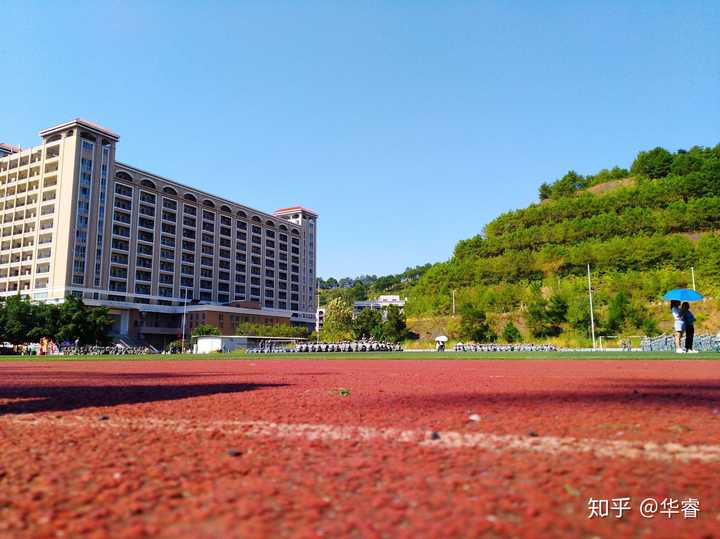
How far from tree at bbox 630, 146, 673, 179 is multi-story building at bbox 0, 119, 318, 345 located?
7158 centimetres

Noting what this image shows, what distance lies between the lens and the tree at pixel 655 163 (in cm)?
8712

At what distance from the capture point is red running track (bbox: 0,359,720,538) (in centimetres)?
201

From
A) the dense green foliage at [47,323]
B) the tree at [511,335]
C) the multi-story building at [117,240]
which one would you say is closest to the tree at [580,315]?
the tree at [511,335]

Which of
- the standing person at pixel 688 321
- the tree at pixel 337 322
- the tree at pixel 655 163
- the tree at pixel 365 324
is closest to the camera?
the standing person at pixel 688 321

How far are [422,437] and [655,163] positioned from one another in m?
100

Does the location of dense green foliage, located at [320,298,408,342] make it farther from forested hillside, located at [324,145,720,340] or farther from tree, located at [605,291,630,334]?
tree, located at [605,291,630,334]

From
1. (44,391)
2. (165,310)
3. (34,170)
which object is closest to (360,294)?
(165,310)

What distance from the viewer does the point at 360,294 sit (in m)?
198

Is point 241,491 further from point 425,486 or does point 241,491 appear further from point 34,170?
point 34,170

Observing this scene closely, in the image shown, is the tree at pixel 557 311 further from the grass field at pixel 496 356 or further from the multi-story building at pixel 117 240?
the multi-story building at pixel 117 240

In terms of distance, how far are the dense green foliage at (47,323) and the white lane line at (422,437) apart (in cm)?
5789

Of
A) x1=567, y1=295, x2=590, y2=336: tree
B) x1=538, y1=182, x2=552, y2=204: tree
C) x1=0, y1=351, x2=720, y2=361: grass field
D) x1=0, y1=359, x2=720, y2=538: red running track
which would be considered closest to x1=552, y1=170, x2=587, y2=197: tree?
x1=538, y1=182, x2=552, y2=204: tree

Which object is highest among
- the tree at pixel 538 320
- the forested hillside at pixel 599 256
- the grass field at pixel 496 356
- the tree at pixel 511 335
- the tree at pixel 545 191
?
the tree at pixel 545 191

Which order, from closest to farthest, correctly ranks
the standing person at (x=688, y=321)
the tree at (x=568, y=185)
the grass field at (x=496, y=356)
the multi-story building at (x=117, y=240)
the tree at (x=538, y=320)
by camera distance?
1. the grass field at (x=496, y=356)
2. the standing person at (x=688, y=321)
3. the tree at (x=538, y=320)
4. the multi-story building at (x=117, y=240)
5. the tree at (x=568, y=185)
